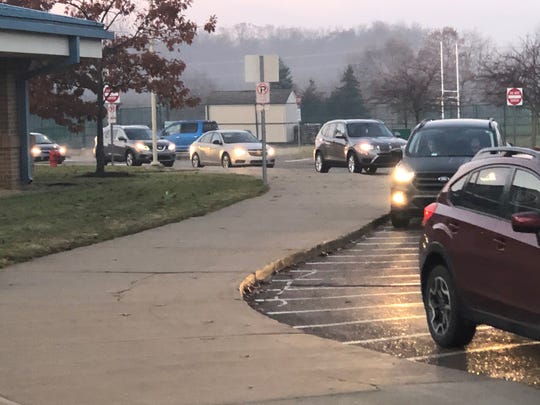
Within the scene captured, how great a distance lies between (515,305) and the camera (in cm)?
701

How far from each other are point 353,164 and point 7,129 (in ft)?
37.5

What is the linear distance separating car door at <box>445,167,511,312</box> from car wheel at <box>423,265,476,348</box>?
0.21 metres

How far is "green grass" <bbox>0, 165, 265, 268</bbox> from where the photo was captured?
1410 cm

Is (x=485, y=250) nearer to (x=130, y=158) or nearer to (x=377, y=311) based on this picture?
(x=377, y=311)

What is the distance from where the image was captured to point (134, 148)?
3944 cm

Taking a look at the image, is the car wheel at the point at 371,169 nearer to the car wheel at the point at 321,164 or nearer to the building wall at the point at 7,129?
the car wheel at the point at 321,164

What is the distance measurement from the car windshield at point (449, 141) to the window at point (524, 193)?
9.43 m

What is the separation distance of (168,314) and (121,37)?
793 inches

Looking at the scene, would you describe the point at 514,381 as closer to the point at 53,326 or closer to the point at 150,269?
the point at 53,326

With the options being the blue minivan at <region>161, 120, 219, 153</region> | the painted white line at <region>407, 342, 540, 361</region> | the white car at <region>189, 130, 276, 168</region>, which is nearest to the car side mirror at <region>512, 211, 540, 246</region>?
the painted white line at <region>407, 342, 540, 361</region>

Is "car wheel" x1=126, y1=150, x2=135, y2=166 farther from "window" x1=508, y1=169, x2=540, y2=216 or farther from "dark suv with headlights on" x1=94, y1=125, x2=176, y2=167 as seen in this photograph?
"window" x1=508, y1=169, x2=540, y2=216

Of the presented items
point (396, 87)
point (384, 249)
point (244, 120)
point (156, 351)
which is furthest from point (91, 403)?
point (244, 120)

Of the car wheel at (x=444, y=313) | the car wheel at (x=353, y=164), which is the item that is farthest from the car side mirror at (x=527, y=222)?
the car wheel at (x=353, y=164)

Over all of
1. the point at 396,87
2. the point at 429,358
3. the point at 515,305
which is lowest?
the point at 429,358
